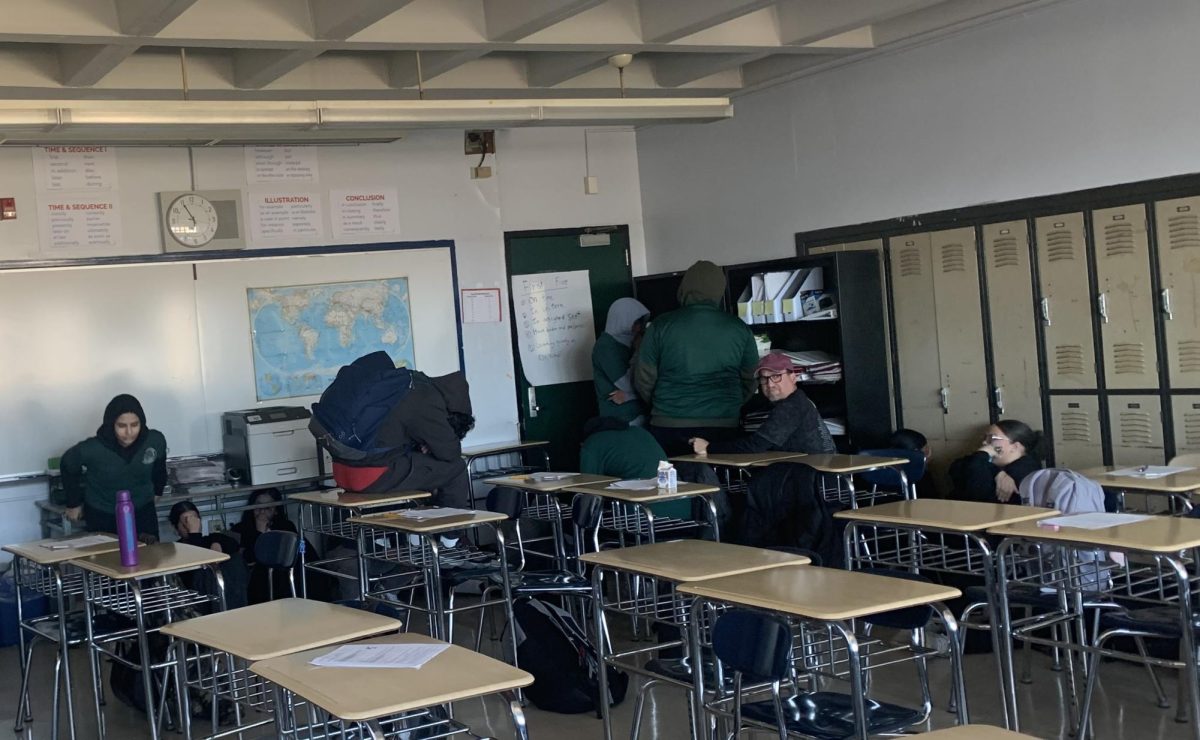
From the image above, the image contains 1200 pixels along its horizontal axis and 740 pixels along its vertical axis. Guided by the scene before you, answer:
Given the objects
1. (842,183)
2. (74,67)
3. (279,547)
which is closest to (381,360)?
(279,547)

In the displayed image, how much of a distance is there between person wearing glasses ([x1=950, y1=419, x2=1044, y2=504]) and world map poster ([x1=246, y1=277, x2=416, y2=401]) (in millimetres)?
3769

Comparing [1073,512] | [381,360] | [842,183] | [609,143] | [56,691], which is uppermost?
[609,143]

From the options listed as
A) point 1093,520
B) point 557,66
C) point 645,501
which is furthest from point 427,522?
point 557,66

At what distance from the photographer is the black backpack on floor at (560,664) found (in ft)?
16.1

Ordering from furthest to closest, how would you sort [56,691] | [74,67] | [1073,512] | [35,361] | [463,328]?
[463,328] → [35,361] → [74,67] → [56,691] → [1073,512]

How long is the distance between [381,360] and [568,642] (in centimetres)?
186

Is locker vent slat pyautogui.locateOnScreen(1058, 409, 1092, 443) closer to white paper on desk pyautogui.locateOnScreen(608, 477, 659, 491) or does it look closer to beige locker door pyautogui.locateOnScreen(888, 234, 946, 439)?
beige locker door pyautogui.locateOnScreen(888, 234, 946, 439)

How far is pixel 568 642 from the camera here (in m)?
5.00

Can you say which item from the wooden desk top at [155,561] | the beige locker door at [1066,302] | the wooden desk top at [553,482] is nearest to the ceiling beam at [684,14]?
the beige locker door at [1066,302]

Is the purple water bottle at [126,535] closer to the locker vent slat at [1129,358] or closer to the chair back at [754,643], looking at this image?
the chair back at [754,643]

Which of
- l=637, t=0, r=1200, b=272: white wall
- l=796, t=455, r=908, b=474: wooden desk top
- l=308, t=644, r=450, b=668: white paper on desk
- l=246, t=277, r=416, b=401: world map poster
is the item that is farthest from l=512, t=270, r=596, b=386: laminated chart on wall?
l=308, t=644, r=450, b=668: white paper on desk

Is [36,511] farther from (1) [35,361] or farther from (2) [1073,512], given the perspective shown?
(2) [1073,512]

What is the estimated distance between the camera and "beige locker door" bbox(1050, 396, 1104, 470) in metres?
5.92

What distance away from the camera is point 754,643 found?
2990 millimetres
